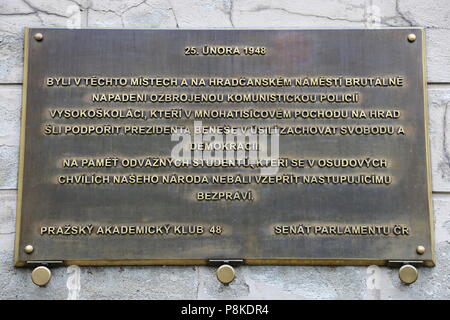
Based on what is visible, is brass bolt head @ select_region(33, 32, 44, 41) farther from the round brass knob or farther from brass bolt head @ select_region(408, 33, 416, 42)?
brass bolt head @ select_region(408, 33, 416, 42)

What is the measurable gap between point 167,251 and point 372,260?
1.42 meters

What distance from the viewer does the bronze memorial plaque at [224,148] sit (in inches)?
174

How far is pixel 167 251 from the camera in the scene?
14.5 feet

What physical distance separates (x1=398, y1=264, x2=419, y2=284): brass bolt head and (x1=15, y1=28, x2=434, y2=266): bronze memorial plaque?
9 cm

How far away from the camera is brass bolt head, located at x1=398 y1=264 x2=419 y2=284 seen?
4375 mm

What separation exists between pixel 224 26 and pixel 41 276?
229 centimetres

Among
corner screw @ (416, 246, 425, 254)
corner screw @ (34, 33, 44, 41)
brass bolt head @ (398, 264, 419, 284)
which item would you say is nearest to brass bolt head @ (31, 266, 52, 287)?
corner screw @ (34, 33, 44, 41)

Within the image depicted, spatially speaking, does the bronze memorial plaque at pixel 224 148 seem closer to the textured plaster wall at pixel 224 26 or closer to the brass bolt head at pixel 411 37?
the brass bolt head at pixel 411 37

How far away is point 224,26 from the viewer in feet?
16.1

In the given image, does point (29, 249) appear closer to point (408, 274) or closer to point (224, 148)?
point (224, 148)

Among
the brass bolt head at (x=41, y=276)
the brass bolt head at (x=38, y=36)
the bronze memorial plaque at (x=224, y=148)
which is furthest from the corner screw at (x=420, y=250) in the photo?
the brass bolt head at (x=38, y=36)

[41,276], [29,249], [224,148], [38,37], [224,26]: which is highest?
[224,26]

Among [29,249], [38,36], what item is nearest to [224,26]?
[38,36]
